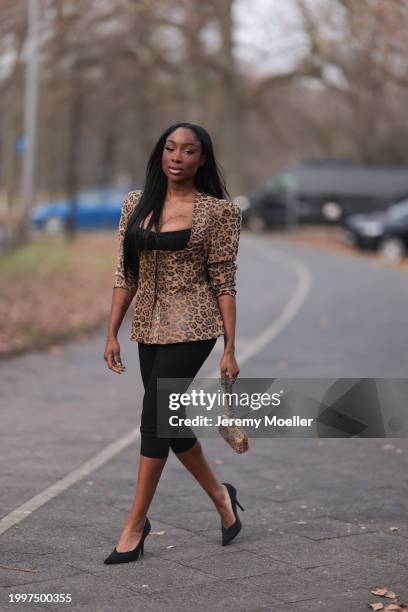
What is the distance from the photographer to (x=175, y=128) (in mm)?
5273

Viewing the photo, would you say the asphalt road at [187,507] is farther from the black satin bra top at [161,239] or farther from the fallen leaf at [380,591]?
the black satin bra top at [161,239]

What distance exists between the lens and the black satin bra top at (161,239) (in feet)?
16.9

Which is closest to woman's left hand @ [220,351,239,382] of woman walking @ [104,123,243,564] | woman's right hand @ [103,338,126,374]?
woman walking @ [104,123,243,564]

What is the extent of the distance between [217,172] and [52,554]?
5.66ft

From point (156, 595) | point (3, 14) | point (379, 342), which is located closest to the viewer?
point (156, 595)

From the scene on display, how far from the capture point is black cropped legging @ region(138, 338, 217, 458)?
517 cm

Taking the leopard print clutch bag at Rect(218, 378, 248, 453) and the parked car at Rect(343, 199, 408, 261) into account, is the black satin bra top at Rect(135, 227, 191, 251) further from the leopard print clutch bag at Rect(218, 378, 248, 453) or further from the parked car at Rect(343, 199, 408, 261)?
the parked car at Rect(343, 199, 408, 261)

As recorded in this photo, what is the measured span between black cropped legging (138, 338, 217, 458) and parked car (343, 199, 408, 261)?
26.0 meters

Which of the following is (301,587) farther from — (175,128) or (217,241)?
Answer: (175,128)

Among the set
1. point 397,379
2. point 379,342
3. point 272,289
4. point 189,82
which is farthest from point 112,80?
point 397,379

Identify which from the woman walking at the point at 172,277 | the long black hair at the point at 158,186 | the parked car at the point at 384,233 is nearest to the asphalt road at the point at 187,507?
the woman walking at the point at 172,277

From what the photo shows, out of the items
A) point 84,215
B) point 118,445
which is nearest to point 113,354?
point 118,445

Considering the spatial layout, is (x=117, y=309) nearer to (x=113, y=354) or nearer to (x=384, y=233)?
(x=113, y=354)

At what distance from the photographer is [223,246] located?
5254 millimetres
